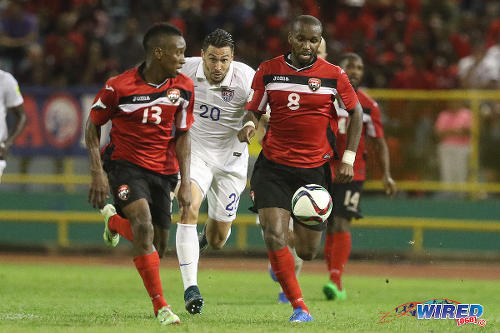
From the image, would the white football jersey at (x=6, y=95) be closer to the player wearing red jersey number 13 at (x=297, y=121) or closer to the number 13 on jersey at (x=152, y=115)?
the number 13 on jersey at (x=152, y=115)

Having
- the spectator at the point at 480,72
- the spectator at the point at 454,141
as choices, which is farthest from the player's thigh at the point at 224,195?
the spectator at the point at 480,72

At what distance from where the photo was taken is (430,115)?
16.4 m

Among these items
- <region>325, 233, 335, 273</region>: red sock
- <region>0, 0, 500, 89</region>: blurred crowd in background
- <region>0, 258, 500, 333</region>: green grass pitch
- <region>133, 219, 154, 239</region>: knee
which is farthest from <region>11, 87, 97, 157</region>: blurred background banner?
<region>133, 219, 154, 239</region>: knee

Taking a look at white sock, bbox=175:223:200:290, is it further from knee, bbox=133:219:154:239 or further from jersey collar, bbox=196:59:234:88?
jersey collar, bbox=196:59:234:88

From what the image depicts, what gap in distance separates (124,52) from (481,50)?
650 centimetres

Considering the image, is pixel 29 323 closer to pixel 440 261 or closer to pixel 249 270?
pixel 249 270

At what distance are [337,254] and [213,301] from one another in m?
1.56

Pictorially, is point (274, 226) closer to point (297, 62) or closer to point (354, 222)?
point (297, 62)

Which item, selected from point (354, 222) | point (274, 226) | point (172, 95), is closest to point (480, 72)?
point (354, 222)

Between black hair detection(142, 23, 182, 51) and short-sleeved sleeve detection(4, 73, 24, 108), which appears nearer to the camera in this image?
black hair detection(142, 23, 182, 51)

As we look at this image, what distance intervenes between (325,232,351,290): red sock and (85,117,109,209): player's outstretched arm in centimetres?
401

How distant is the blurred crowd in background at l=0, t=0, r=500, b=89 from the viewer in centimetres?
1811

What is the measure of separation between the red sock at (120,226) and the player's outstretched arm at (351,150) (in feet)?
6.18

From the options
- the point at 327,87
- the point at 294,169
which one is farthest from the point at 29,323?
the point at 327,87
